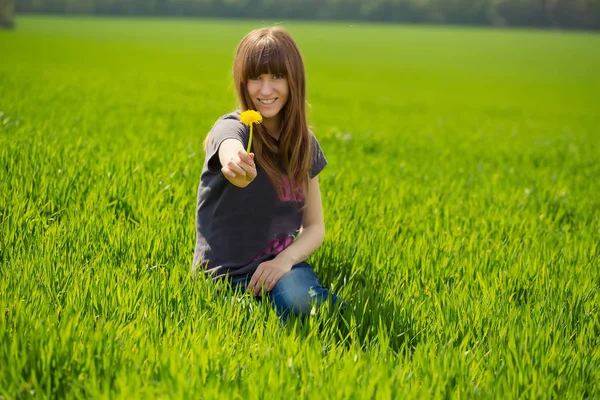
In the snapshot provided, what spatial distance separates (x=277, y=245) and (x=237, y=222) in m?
0.22

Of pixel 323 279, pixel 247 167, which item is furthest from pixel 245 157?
pixel 323 279

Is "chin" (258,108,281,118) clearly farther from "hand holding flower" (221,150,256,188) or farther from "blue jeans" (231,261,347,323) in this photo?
"blue jeans" (231,261,347,323)

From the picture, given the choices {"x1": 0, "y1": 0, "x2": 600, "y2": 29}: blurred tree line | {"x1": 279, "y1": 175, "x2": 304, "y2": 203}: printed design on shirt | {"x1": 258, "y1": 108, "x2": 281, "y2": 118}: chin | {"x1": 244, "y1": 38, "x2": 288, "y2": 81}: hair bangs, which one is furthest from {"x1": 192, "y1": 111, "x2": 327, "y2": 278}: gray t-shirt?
{"x1": 0, "y1": 0, "x2": 600, "y2": 29}: blurred tree line

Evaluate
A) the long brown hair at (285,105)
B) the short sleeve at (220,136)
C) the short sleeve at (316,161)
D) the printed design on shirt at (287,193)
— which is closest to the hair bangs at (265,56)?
the long brown hair at (285,105)

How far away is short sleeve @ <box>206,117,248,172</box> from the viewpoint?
2.53 metres

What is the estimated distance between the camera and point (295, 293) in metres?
2.51

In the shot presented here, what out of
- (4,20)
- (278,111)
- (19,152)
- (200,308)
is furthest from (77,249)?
(4,20)

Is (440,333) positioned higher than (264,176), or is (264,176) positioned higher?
(264,176)

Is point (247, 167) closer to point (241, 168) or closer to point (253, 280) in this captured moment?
point (241, 168)

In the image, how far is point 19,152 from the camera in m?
3.93

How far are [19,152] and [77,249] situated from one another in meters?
1.53

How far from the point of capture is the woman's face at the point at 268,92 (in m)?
2.69

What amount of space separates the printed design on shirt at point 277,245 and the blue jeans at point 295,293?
0.45 ft

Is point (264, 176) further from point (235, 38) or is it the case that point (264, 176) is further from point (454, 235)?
point (235, 38)
